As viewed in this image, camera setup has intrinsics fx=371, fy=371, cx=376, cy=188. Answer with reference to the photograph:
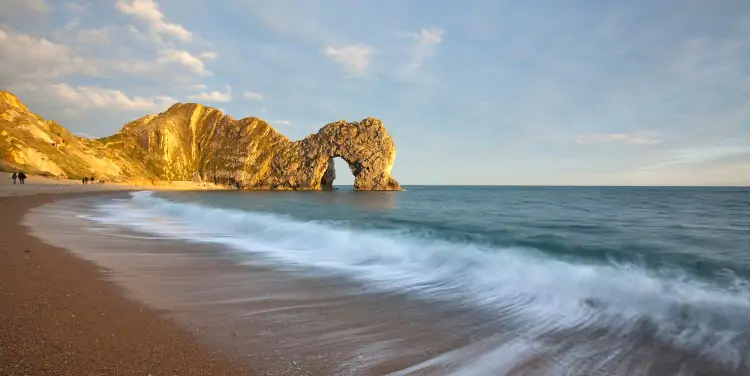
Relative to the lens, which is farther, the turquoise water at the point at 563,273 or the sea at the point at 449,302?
the turquoise water at the point at 563,273

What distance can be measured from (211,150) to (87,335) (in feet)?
563

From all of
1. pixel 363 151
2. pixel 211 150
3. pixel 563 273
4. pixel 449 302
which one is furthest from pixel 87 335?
pixel 211 150

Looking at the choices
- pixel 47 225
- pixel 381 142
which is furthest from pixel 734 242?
pixel 381 142

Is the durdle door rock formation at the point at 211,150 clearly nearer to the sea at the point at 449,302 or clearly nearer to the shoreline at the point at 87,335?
the sea at the point at 449,302

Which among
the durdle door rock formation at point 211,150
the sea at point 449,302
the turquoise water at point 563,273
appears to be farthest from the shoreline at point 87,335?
the durdle door rock formation at point 211,150

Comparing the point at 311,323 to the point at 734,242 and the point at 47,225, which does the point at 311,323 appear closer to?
the point at 47,225

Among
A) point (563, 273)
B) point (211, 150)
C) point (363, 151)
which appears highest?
point (211, 150)

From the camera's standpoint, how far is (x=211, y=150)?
525 ft

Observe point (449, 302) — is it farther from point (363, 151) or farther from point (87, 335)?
point (363, 151)

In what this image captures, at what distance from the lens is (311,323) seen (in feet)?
14.6

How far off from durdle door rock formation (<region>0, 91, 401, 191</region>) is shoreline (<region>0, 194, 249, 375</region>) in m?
90.2

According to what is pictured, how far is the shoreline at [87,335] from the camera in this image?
9.72 ft

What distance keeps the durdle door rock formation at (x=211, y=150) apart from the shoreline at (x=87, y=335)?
90.2 metres

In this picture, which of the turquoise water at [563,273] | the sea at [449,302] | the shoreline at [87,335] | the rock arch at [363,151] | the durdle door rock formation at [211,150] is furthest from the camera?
the rock arch at [363,151]
